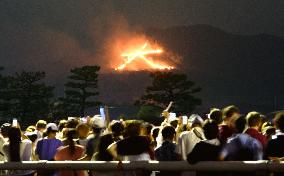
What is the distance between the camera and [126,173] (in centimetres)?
548

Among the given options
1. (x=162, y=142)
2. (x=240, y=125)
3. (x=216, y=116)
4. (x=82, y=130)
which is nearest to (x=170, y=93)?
(x=216, y=116)

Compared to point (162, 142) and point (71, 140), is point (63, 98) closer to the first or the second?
point (71, 140)

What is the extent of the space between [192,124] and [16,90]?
68291 millimetres

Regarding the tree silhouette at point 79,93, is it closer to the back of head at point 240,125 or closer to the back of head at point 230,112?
the back of head at point 230,112

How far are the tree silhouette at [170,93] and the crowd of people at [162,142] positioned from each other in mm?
67339

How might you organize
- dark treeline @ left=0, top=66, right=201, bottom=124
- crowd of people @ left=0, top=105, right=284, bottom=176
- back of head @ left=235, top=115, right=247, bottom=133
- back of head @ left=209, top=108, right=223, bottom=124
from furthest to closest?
dark treeline @ left=0, top=66, right=201, bottom=124 → back of head @ left=209, top=108, right=223, bottom=124 → back of head @ left=235, top=115, right=247, bottom=133 → crowd of people @ left=0, top=105, right=284, bottom=176

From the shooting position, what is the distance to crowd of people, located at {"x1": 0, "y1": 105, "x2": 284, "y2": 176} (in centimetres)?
617

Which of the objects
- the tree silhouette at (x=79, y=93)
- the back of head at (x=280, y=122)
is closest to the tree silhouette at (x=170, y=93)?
the tree silhouette at (x=79, y=93)

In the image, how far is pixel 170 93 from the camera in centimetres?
7844

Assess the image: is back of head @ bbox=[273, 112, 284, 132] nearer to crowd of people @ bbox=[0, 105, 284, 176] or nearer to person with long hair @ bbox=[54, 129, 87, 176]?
crowd of people @ bbox=[0, 105, 284, 176]

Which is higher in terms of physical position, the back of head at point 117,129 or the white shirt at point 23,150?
the back of head at point 117,129

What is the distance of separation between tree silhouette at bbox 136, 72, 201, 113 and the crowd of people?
67339mm

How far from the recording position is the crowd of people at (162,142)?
6168 millimetres

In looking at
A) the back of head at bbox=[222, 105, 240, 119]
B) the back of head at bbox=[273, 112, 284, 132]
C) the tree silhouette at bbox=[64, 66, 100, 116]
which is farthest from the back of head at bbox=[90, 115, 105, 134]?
the tree silhouette at bbox=[64, 66, 100, 116]
